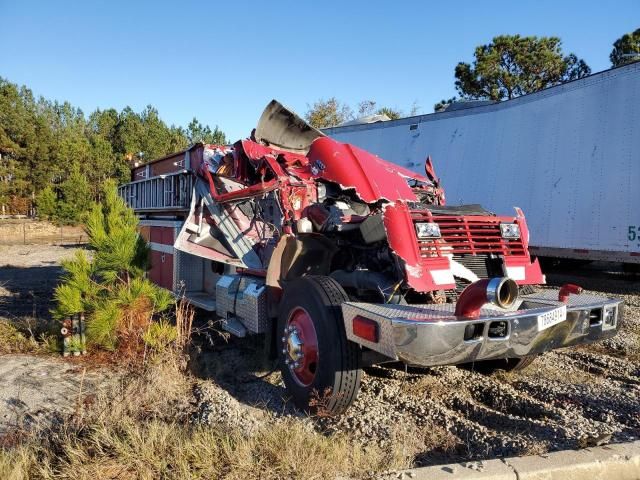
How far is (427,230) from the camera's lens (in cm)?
398

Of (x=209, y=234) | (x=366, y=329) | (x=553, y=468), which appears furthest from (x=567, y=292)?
(x=209, y=234)

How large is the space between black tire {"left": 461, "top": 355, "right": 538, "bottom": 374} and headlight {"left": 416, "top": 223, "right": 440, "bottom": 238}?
5.15 feet

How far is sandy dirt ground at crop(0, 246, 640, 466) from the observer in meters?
3.46

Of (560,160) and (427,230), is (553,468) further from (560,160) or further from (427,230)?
(560,160)

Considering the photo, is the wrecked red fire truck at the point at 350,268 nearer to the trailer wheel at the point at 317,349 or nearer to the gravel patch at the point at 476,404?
the trailer wheel at the point at 317,349

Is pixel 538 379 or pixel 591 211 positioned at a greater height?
pixel 591 211

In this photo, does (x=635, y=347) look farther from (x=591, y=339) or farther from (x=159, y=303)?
(x=159, y=303)

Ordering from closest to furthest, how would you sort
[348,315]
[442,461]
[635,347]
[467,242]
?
[442,461] → [348,315] → [467,242] → [635,347]

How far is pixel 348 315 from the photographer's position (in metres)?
3.54

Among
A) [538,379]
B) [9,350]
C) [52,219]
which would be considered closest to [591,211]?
[538,379]

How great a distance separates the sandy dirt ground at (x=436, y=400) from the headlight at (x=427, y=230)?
4.32ft

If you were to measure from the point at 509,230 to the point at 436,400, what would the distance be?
1.53 m

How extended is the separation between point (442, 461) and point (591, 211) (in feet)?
25.8

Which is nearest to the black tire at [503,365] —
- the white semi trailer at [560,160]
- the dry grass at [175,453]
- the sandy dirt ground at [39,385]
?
the dry grass at [175,453]
